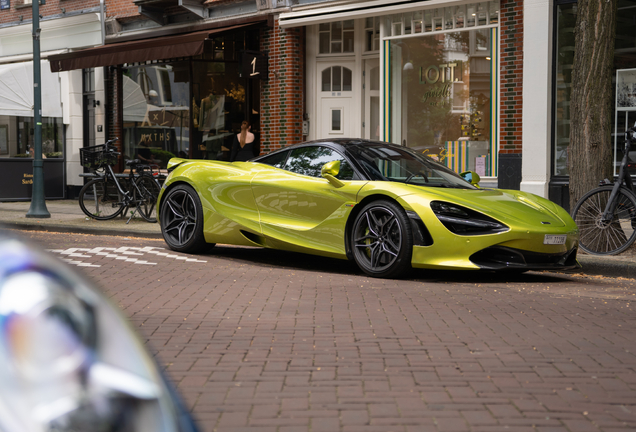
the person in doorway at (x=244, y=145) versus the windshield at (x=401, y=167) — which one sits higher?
the person in doorway at (x=244, y=145)

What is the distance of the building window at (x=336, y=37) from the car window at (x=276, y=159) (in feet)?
26.2

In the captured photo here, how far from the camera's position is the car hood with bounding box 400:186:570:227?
22.9ft

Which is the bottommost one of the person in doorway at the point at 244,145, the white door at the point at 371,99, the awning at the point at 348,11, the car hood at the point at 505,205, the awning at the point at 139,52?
the car hood at the point at 505,205

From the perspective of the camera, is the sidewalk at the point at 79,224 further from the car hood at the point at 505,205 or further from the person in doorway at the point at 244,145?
the car hood at the point at 505,205

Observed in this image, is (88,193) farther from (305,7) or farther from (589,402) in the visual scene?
(589,402)

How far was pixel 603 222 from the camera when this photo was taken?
8867mm

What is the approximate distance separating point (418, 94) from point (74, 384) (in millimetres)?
14336

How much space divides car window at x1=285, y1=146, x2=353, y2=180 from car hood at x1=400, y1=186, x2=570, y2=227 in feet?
3.05

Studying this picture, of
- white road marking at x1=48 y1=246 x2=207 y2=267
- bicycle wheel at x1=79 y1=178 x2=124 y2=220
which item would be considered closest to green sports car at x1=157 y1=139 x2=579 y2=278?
white road marking at x1=48 y1=246 x2=207 y2=267

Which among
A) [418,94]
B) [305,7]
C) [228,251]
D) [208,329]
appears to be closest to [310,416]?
[208,329]

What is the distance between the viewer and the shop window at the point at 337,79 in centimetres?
1611

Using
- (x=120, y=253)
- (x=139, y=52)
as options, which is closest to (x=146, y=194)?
(x=120, y=253)

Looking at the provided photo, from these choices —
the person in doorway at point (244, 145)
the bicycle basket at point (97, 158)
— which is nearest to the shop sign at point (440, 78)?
the person in doorway at point (244, 145)

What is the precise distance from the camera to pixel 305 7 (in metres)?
15.7
